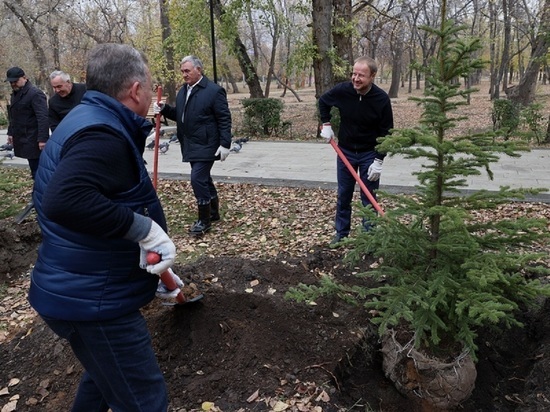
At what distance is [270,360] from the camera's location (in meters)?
3.01

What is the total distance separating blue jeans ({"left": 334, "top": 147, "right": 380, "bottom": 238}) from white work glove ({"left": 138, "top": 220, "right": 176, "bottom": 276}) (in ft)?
9.67

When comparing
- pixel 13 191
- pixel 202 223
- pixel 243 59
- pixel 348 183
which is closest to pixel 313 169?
pixel 202 223

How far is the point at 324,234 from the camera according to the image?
17.2 ft

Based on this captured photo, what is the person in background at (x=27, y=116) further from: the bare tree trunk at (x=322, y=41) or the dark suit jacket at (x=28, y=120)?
the bare tree trunk at (x=322, y=41)

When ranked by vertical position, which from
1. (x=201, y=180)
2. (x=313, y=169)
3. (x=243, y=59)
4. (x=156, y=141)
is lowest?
(x=313, y=169)

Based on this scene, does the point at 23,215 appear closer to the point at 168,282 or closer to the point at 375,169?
the point at 168,282

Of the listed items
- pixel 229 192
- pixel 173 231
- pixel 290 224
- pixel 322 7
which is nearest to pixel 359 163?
pixel 290 224

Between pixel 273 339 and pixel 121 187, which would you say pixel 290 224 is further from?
pixel 121 187

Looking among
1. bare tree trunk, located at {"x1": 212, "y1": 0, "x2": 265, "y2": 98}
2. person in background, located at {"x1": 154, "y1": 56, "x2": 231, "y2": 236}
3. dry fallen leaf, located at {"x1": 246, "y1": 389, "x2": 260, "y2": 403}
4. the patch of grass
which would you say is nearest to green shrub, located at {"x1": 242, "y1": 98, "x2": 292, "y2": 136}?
bare tree trunk, located at {"x1": 212, "y1": 0, "x2": 265, "y2": 98}

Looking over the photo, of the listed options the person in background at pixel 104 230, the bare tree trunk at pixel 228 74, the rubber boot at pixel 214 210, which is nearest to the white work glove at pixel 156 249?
the person in background at pixel 104 230

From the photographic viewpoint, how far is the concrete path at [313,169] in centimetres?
699

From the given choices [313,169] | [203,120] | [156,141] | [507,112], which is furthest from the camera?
[507,112]

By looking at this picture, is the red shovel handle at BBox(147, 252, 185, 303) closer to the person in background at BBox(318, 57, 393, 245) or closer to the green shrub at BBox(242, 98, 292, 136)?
the person in background at BBox(318, 57, 393, 245)

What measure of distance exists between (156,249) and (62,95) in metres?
5.26
